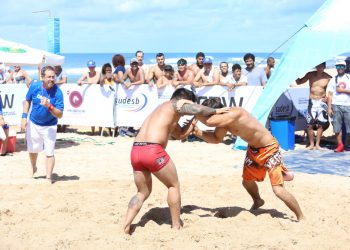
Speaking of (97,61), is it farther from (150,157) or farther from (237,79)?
(150,157)

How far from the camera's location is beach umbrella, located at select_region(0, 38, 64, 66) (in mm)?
12323

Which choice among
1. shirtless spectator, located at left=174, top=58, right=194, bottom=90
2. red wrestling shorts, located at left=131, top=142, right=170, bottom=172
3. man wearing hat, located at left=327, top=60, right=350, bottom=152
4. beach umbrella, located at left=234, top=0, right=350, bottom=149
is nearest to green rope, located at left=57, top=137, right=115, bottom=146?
shirtless spectator, located at left=174, top=58, right=194, bottom=90

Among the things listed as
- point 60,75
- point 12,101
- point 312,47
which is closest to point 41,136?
point 12,101

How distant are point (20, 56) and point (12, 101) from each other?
49.1 inches

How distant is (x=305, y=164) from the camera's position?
371 inches

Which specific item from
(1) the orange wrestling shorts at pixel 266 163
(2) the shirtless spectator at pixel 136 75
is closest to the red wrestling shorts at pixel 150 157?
(1) the orange wrestling shorts at pixel 266 163

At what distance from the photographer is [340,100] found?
10.7 m

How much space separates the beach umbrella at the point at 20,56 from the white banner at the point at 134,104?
75.9 inches

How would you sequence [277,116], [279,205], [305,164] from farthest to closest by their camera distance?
1. [277,116]
2. [305,164]
3. [279,205]

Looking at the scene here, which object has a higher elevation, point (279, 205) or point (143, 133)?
point (143, 133)

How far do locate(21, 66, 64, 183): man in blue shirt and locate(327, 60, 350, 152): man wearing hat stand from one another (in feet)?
18.5

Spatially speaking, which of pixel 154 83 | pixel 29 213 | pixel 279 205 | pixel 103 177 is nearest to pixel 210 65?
pixel 154 83

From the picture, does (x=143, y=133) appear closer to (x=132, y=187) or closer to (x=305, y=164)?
(x=132, y=187)

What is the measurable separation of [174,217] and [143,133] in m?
0.91
